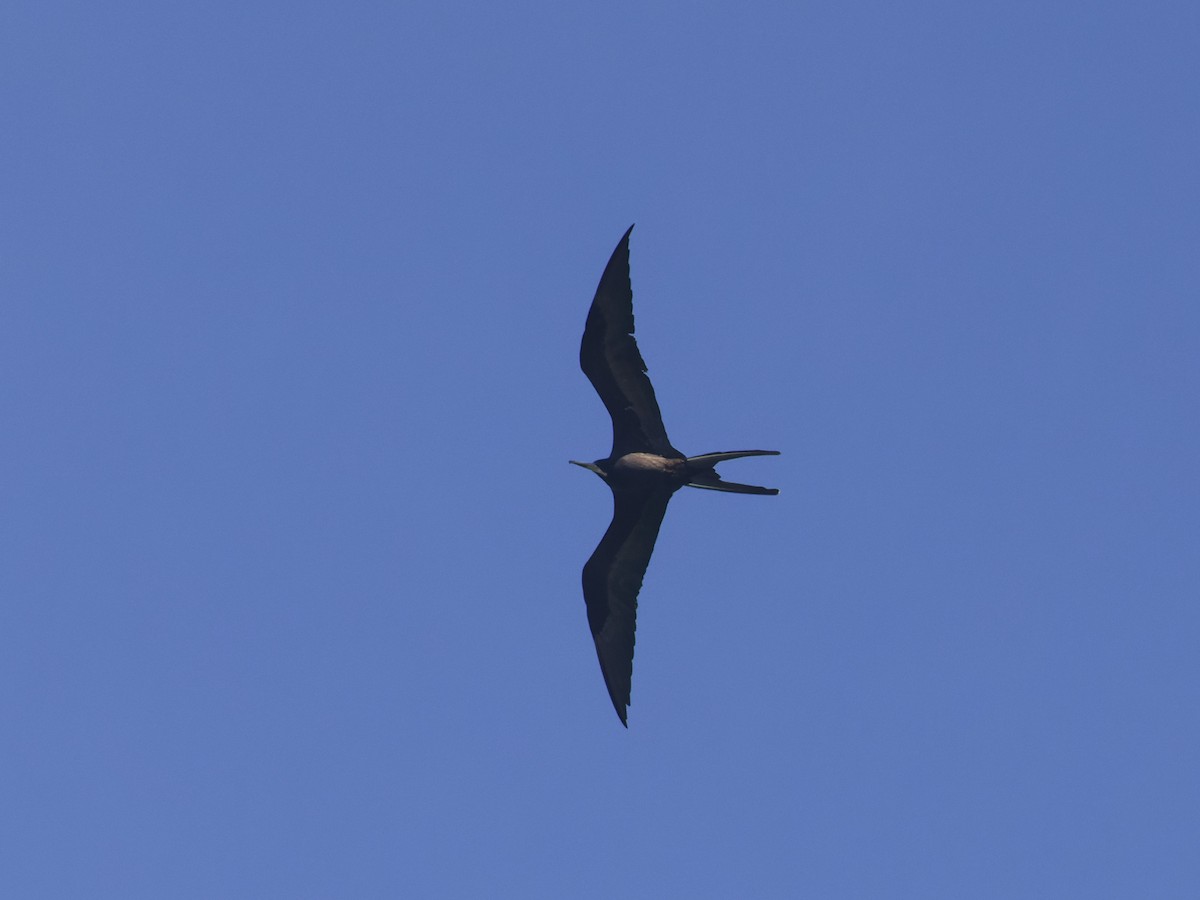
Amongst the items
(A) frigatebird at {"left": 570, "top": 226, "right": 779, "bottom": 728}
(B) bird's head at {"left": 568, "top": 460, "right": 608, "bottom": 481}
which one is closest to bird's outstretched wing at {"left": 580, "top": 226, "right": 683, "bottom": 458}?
(A) frigatebird at {"left": 570, "top": 226, "right": 779, "bottom": 728}

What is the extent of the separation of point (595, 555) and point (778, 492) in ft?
12.9

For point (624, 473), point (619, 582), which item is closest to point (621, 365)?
point (624, 473)

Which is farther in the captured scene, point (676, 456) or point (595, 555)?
point (595, 555)

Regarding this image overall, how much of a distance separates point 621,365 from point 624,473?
1780 mm

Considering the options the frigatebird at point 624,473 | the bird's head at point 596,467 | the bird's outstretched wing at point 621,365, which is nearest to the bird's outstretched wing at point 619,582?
the frigatebird at point 624,473

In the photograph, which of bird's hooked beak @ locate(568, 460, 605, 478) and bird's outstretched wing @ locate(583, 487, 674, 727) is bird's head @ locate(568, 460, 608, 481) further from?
bird's outstretched wing @ locate(583, 487, 674, 727)

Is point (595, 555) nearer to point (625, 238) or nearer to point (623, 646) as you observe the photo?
point (623, 646)

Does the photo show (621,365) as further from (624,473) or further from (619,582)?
(619,582)

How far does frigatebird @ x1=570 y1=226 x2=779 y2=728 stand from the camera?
60.0 feet

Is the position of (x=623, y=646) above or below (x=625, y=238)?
below

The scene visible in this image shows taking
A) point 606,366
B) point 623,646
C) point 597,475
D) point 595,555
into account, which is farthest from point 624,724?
point 606,366

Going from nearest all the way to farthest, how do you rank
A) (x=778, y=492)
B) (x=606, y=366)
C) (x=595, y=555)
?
(x=778, y=492), (x=606, y=366), (x=595, y=555)

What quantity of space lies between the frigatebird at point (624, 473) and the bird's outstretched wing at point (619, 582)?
0.7 inches

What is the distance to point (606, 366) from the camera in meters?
18.5
